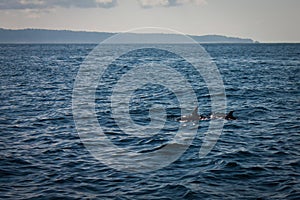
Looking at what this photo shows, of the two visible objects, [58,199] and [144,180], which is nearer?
[58,199]

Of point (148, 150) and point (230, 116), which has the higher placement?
point (230, 116)

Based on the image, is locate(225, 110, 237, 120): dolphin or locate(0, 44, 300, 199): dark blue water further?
locate(225, 110, 237, 120): dolphin

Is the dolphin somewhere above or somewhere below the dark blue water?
above

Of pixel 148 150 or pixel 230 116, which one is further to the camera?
pixel 230 116

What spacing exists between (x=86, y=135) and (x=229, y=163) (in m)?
8.18

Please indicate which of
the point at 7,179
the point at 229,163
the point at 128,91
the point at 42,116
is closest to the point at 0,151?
the point at 7,179

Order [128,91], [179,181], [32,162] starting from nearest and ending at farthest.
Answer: [179,181], [32,162], [128,91]

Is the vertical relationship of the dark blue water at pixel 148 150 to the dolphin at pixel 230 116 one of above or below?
below

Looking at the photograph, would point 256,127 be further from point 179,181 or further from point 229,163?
point 179,181

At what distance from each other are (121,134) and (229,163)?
23.4 ft

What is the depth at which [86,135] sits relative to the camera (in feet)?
65.4

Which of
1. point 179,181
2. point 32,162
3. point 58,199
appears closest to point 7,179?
point 32,162

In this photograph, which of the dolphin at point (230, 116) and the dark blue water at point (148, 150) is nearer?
the dark blue water at point (148, 150)

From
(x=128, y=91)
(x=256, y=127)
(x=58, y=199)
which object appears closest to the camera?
(x=58, y=199)
